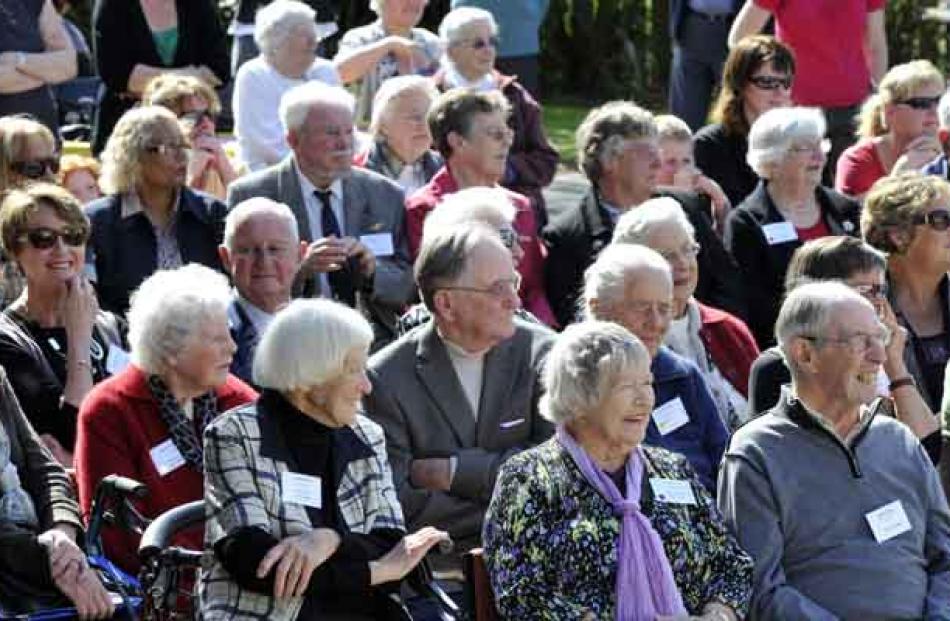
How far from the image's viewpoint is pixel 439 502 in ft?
20.2

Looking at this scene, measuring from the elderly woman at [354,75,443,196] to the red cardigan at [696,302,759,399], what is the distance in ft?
7.85

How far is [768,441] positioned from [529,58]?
738cm

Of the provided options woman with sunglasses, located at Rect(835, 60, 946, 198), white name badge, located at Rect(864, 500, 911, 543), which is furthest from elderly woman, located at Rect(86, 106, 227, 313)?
woman with sunglasses, located at Rect(835, 60, 946, 198)

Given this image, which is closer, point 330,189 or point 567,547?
point 567,547

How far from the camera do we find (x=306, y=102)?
8.59m

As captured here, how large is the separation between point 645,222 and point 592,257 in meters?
1.04

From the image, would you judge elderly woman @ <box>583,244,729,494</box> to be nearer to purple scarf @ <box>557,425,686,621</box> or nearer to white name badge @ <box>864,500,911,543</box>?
white name badge @ <box>864,500,911,543</box>

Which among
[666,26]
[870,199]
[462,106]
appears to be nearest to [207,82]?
[462,106]

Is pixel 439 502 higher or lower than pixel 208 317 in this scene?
lower

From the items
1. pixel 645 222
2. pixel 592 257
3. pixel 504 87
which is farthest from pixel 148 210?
pixel 504 87

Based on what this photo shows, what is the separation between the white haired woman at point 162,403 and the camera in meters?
6.01

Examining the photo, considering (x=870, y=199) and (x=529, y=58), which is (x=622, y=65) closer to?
(x=529, y=58)

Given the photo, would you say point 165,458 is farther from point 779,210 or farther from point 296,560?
point 779,210

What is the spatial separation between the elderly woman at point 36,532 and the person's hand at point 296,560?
0.61 meters
